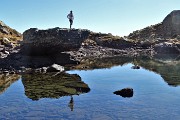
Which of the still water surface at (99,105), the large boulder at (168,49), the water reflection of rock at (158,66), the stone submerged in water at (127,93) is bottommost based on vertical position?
the still water surface at (99,105)

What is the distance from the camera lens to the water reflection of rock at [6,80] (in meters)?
38.2

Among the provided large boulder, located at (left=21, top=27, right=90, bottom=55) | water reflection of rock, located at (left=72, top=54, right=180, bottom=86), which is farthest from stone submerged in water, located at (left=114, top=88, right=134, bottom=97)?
large boulder, located at (left=21, top=27, right=90, bottom=55)

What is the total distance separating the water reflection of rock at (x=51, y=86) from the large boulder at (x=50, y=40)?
16480 millimetres

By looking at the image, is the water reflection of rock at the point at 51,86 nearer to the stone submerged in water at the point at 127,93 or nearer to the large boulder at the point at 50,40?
the stone submerged in water at the point at 127,93

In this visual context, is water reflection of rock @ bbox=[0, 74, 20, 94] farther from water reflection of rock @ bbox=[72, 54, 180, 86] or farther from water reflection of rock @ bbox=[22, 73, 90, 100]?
water reflection of rock @ bbox=[72, 54, 180, 86]

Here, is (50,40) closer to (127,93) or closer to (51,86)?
(51,86)

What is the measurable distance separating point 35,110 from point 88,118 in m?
5.36

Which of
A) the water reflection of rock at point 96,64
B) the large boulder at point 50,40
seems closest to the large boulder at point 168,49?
the water reflection of rock at point 96,64

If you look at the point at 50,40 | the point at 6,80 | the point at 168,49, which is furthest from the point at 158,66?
the point at 168,49

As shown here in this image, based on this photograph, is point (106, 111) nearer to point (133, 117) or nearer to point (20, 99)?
point (133, 117)

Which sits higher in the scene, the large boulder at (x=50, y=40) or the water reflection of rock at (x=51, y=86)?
the large boulder at (x=50, y=40)

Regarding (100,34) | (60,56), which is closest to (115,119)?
(60,56)

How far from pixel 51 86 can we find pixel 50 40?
25634 millimetres

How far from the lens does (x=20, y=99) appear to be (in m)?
30.6
